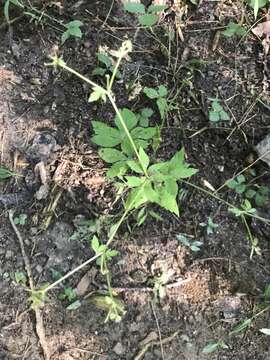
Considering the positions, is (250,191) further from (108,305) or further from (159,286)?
(108,305)

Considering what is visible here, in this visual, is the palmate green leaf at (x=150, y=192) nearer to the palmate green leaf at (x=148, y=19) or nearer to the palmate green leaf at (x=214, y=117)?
the palmate green leaf at (x=214, y=117)

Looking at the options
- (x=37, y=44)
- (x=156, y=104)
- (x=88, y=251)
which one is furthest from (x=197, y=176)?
(x=37, y=44)

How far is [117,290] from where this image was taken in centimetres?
212

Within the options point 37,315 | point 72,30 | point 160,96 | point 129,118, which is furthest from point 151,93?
point 37,315

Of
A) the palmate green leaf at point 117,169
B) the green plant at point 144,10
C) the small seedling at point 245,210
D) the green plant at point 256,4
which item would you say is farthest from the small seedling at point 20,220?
the green plant at point 256,4

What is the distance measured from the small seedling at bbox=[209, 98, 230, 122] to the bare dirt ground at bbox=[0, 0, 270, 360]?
26mm

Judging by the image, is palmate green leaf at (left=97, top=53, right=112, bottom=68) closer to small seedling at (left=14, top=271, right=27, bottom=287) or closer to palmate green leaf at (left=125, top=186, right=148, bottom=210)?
palmate green leaf at (left=125, top=186, right=148, bottom=210)

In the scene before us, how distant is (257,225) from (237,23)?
0.94 m

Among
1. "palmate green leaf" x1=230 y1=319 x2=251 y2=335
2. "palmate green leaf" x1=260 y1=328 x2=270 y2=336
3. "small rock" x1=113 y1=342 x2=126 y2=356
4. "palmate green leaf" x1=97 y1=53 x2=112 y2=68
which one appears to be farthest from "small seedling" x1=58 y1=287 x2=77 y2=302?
"palmate green leaf" x1=97 y1=53 x2=112 y2=68

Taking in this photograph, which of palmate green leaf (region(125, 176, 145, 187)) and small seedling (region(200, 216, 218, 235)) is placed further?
small seedling (region(200, 216, 218, 235))

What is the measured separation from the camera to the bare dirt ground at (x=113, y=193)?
208 centimetres

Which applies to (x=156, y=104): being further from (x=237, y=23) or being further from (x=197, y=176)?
(x=237, y=23)

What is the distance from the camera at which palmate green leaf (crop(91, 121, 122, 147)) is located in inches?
85.5

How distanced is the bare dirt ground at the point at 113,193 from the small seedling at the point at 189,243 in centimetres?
2
